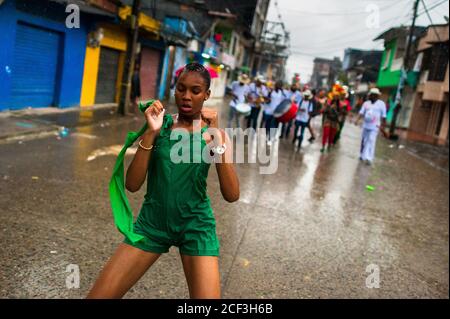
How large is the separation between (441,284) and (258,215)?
2.41m

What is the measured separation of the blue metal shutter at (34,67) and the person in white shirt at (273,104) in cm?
682

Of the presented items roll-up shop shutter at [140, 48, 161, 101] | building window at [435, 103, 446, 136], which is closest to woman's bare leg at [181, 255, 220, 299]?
roll-up shop shutter at [140, 48, 161, 101]

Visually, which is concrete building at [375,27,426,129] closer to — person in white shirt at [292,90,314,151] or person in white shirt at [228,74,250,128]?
person in white shirt at [292,90,314,151]

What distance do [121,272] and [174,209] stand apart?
41cm

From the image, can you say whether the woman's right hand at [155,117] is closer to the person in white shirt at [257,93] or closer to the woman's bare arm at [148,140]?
the woman's bare arm at [148,140]

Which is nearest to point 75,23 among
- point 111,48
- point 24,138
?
point 111,48

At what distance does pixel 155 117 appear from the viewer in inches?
87.6

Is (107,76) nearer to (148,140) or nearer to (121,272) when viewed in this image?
(148,140)

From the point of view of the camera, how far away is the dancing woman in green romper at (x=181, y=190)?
87.2 inches

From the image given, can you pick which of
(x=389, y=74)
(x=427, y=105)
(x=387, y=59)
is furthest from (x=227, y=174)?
(x=387, y=59)

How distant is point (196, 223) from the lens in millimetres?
2314
